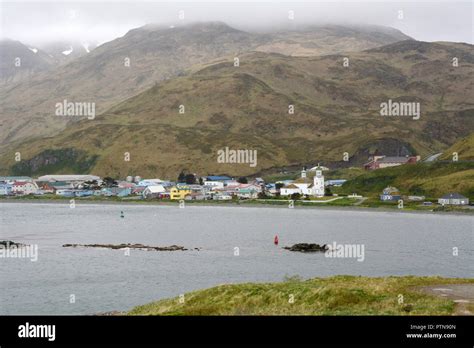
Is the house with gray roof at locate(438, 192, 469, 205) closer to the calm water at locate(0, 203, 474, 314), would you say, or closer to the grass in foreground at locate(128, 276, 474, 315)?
the calm water at locate(0, 203, 474, 314)

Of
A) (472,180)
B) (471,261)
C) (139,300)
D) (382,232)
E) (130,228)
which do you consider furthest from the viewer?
(472,180)

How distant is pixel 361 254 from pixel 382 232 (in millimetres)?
34264

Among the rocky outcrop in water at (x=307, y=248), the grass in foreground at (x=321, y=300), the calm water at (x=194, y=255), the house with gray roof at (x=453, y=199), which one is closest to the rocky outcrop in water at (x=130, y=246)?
the calm water at (x=194, y=255)

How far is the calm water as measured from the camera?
67.5 meters

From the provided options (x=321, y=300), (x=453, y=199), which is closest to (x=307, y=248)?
(x=321, y=300)

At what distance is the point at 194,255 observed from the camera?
9594cm

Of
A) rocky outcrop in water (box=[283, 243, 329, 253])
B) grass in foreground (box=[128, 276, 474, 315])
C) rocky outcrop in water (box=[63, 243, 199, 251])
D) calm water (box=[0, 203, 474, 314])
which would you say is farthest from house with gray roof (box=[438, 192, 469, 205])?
grass in foreground (box=[128, 276, 474, 315])

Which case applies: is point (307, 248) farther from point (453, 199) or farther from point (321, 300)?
point (453, 199)

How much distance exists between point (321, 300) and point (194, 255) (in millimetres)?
60641

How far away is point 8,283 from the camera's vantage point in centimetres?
7256

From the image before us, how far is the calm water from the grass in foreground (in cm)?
1965
